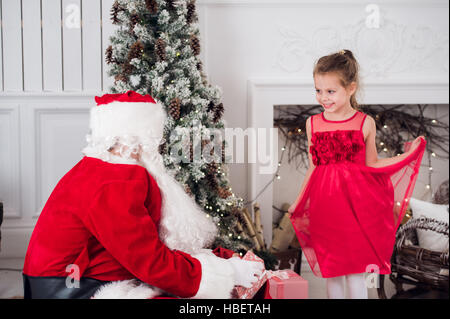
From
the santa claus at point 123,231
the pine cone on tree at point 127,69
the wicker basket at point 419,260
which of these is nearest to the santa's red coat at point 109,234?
the santa claus at point 123,231

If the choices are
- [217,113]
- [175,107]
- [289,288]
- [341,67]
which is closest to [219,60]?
[217,113]

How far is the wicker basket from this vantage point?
1.75m

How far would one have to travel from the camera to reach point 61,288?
3.22 ft

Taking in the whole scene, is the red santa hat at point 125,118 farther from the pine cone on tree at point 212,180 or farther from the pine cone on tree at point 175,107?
the pine cone on tree at point 212,180

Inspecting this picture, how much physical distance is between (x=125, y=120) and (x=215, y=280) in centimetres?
54

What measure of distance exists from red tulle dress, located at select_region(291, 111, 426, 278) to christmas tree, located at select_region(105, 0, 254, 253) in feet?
1.89

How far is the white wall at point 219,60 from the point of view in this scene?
6.66ft

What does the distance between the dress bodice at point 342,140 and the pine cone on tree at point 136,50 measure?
911mm

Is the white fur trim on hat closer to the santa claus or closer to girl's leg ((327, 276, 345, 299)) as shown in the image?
the santa claus

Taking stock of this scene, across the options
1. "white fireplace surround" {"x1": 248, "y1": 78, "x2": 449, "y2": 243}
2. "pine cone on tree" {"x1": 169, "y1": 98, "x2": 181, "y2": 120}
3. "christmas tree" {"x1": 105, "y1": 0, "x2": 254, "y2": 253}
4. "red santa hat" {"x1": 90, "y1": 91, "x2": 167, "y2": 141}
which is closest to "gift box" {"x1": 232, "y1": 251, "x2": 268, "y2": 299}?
"red santa hat" {"x1": 90, "y1": 91, "x2": 167, "y2": 141}

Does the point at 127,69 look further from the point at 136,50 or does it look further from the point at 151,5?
the point at 151,5

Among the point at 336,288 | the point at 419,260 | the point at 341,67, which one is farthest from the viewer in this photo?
the point at 419,260

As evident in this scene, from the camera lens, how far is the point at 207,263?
40.7 inches

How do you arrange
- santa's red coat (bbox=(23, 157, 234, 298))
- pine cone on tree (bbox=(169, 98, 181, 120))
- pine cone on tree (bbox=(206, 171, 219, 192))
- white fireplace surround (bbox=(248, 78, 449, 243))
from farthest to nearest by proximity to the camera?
white fireplace surround (bbox=(248, 78, 449, 243)), pine cone on tree (bbox=(206, 171, 219, 192)), pine cone on tree (bbox=(169, 98, 181, 120)), santa's red coat (bbox=(23, 157, 234, 298))
